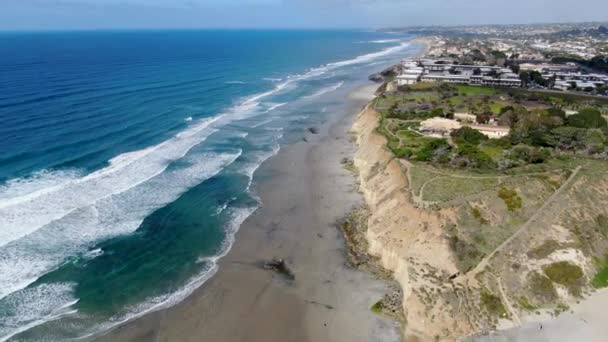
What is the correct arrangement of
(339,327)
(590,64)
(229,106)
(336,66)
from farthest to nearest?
(336,66) < (590,64) < (229,106) < (339,327)

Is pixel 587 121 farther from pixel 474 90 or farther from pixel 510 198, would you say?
pixel 474 90

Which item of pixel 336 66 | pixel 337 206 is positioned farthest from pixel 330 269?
pixel 336 66

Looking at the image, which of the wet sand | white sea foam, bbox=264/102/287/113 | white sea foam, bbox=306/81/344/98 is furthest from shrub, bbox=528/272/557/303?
white sea foam, bbox=306/81/344/98

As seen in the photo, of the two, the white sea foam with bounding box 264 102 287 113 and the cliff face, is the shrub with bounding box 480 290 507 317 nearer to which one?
the cliff face

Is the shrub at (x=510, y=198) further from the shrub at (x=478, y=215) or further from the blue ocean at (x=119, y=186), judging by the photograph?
the blue ocean at (x=119, y=186)

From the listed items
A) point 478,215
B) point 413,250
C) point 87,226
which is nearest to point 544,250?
point 478,215

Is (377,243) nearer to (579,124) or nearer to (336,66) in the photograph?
(579,124)

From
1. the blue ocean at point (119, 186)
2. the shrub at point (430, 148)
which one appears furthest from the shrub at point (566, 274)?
the blue ocean at point (119, 186)
